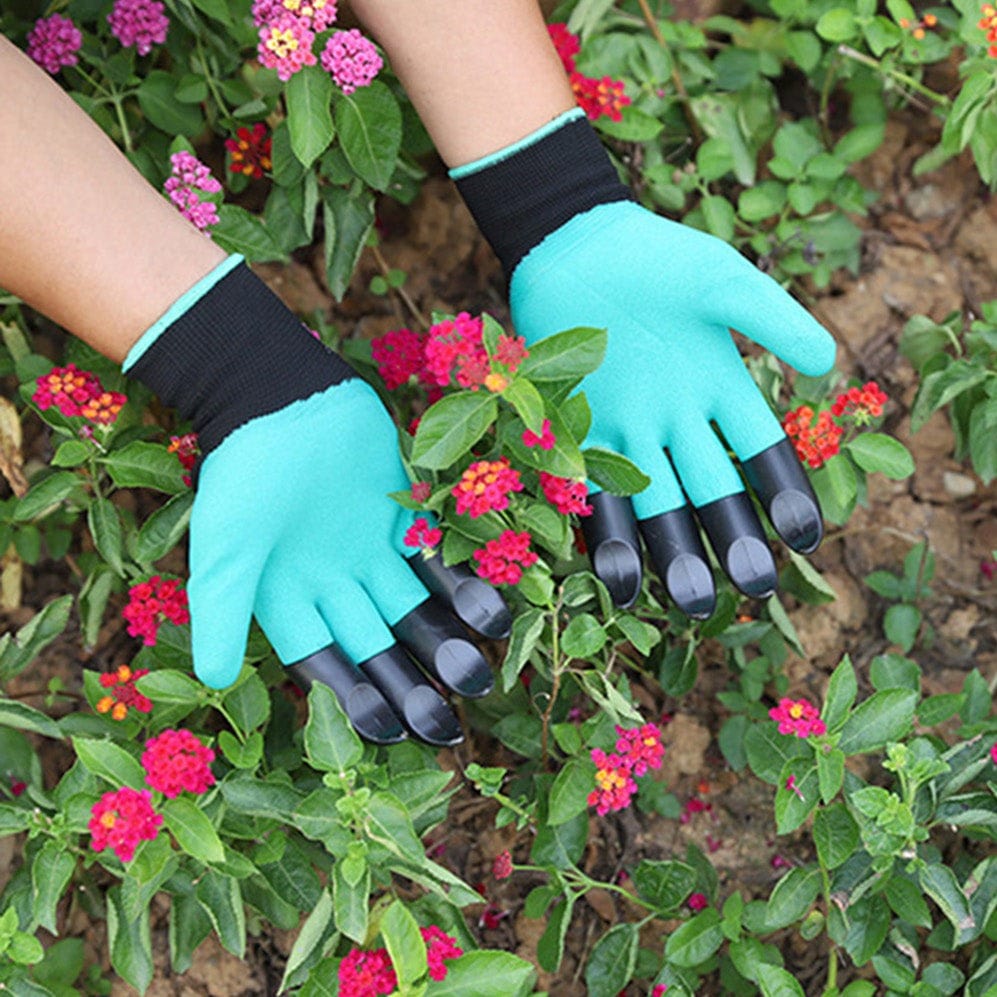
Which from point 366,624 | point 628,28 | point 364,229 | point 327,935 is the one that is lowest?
point 327,935

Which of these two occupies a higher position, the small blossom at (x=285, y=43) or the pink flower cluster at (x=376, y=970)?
the small blossom at (x=285, y=43)

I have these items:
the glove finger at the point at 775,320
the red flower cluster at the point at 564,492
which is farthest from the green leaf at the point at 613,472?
the glove finger at the point at 775,320

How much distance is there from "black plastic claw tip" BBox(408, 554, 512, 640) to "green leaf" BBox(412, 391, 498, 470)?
0.80ft

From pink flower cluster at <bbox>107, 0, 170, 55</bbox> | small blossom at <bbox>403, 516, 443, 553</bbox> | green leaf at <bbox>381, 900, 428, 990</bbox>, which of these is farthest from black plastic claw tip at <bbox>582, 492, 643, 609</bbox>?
pink flower cluster at <bbox>107, 0, 170, 55</bbox>

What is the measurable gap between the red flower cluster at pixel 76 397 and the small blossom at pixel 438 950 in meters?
0.63

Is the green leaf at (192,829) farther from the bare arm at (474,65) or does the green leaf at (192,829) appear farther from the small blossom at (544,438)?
the bare arm at (474,65)

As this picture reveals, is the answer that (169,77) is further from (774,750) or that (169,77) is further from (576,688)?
(774,750)

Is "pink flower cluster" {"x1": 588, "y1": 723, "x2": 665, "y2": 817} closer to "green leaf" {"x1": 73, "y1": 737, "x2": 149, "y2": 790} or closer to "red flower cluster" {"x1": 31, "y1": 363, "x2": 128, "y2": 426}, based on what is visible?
"green leaf" {"x1": 73, "y1": 737, "x2": 149, "y2": 790}

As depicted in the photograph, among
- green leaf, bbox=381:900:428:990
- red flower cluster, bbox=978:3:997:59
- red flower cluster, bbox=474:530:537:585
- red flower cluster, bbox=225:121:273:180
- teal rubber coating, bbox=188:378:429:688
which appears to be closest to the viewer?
green leaf, bbox=381:900:428:990

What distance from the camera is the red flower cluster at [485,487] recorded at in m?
1.14

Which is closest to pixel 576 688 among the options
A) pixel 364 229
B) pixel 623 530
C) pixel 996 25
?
pixel 623 530

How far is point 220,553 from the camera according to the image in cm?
129

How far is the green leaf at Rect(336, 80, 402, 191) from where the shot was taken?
139cm

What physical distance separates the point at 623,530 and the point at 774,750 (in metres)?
0.29
